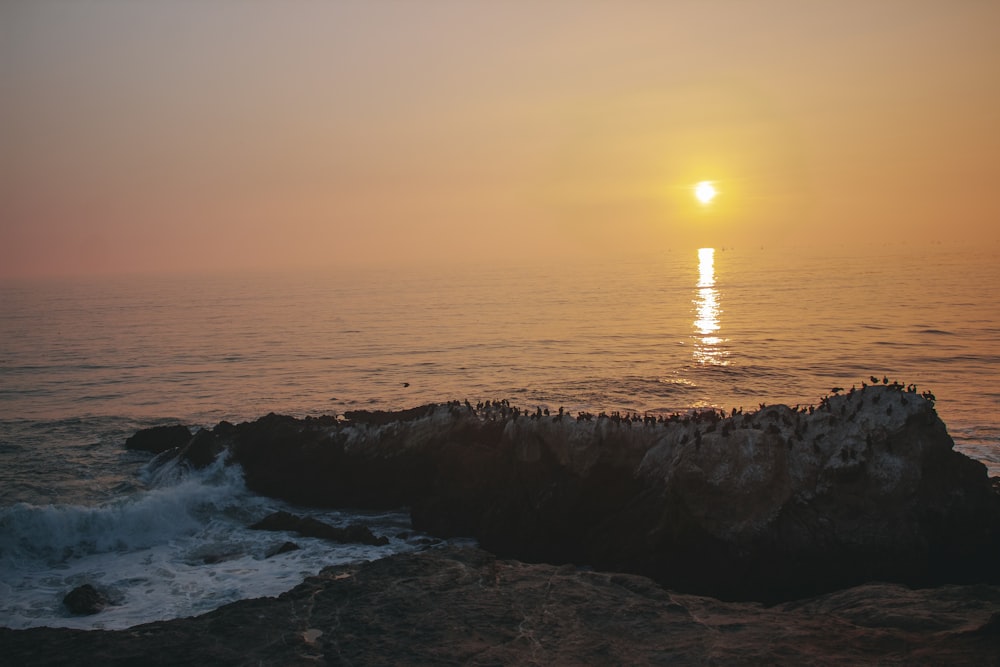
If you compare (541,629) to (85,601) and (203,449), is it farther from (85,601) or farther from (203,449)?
(203,449)

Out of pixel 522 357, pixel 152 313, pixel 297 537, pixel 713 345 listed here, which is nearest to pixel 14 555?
pixel 297 537

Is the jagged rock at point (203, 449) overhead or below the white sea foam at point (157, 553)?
overhead

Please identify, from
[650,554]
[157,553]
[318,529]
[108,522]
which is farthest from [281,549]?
[650,554]

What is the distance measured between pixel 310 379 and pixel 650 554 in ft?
110

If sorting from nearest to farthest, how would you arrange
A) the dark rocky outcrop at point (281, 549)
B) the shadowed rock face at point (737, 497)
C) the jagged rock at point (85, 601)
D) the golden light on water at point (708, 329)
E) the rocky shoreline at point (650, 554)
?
the rocky shoreline at point (650, 554), the shadowed rock face at point (737, 497), the jagged rock at point (85, 601), the dark rocky outcrop at point (281, 549), the golden light on water at point (708, 329)

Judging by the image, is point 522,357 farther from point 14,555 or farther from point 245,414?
point 14,555

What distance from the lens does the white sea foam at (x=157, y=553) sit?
16.9m

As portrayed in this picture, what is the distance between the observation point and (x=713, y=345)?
58.5 m

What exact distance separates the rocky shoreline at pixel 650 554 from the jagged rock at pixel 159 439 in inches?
345

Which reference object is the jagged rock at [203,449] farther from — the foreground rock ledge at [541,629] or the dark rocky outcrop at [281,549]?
the foreground rock ledge at [541,629]

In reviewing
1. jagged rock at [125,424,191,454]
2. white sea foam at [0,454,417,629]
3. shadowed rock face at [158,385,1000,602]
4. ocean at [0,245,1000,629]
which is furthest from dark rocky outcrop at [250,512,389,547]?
jagged rock at [125,424,191,454]

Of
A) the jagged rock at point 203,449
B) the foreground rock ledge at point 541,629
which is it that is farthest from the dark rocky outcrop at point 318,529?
the jagged rock at point 203,449

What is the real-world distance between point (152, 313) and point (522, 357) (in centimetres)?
7009

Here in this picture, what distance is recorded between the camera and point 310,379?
4684 cm
